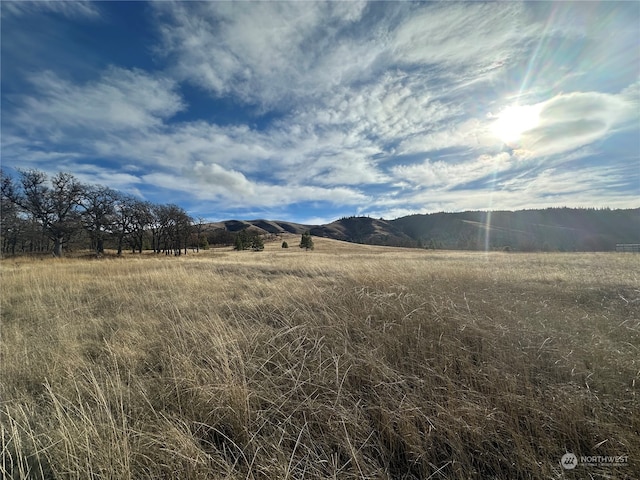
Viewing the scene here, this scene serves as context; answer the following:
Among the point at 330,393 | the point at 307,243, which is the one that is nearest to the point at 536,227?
the point at 307,243

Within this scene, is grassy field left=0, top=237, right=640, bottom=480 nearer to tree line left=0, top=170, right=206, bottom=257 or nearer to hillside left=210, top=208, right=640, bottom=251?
tree line left=0, top=170, right=206, bottom=257

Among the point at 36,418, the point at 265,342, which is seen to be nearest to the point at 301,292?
the point at 265,342

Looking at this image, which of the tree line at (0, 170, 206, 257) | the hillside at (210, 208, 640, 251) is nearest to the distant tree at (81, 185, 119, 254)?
the tree line at (0, 170, 206, 257)

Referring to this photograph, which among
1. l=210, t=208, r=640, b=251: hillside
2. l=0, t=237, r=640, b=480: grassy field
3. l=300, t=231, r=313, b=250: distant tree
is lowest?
l=0, t=237, r=640, b=480: grassy field

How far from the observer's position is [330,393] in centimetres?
262

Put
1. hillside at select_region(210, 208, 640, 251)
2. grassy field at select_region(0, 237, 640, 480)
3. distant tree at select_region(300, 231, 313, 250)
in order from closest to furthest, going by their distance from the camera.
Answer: grassy field at select_region(0, 237, 640, 480), distant tree at select_region(300, 231, 313, 250), hillside at select_region(210, 208, 640, 251)

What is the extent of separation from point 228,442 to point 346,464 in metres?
1.02

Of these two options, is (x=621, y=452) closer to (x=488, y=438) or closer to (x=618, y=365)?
(x=488, y=438)

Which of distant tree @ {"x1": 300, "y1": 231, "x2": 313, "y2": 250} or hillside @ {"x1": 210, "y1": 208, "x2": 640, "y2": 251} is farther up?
hillside @ {"x1": 210, "y1": 208, "x2": 640, "y2": 251}

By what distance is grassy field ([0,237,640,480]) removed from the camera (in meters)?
1.89

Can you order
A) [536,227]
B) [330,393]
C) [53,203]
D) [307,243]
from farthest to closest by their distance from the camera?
[536,227]
[307,243]
[53,203]
[330,393]

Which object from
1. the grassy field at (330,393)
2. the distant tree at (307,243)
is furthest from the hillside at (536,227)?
the grassy field at (330,393)

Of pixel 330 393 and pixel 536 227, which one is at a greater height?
pixel 536 227

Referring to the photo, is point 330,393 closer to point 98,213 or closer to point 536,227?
point 98,213
